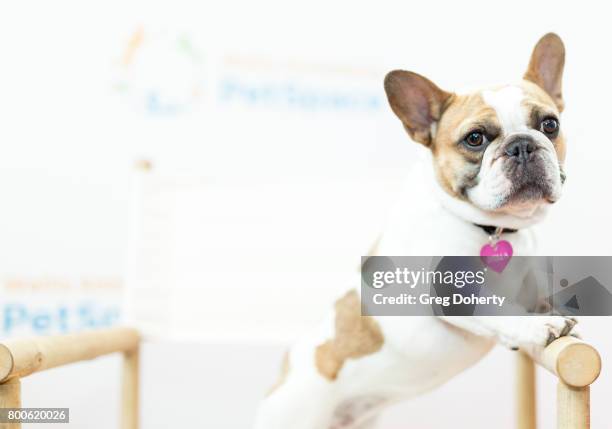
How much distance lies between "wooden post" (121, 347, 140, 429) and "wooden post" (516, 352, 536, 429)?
81 centimetres

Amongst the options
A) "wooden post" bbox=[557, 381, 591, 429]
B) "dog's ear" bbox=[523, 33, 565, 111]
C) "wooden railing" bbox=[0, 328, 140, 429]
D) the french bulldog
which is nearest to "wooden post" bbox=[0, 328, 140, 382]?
"wooden railing" bbox=[0, 328, 140, 429]

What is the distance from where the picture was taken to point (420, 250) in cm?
105

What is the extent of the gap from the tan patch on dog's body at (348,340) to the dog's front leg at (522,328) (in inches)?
6.7

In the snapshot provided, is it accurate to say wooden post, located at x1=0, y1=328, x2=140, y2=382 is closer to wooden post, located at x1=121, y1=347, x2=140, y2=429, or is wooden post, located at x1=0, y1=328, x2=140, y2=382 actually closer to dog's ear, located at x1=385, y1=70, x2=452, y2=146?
wooden post, located at x1=121, y1=347, x2=140, y2=429

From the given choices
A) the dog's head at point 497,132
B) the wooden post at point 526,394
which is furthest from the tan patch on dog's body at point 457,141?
the wooden post at point 526,394

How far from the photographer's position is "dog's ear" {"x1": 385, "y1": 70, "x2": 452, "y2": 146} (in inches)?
39.6

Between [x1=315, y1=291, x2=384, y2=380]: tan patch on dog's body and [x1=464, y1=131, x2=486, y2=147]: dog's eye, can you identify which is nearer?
[x1=464, y1=131, x2=486, y2=147]: dog's eye

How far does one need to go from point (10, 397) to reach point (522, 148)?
0.79 m

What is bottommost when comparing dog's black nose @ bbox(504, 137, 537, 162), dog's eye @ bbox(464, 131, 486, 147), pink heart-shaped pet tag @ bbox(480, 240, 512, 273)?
pink heart-shaped pet tag @ bbox(480, 240, 512, 273)

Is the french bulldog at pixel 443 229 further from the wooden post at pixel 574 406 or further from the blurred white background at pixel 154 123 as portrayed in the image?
the blurred white background at pixel 154 123

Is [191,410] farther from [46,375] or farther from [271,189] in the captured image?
[271,189]

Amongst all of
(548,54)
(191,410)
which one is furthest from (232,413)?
(548,54)

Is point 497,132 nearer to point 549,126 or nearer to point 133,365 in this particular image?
point 549,126

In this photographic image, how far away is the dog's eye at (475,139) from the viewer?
977mm
